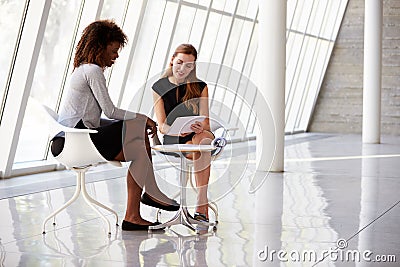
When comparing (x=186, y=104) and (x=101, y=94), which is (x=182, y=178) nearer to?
(x=186, y=104)

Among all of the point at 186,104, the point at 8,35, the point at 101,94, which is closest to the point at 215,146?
the point at 186,104

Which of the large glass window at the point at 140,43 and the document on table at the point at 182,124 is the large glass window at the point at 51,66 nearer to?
the large glass window at the point at 140,43

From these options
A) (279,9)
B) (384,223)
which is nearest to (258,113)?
(384,223)

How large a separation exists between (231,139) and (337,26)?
1552 cm

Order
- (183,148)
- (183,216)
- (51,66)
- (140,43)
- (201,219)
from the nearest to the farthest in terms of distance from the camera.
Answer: (183,148) < (183,216) < (201,219) < (51,66) < (140,43)

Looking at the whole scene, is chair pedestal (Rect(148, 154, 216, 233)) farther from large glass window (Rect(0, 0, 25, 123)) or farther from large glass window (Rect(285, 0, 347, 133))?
large glass window (Rect(285, 0, 347, 133))

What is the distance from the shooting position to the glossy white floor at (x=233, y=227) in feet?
15.6

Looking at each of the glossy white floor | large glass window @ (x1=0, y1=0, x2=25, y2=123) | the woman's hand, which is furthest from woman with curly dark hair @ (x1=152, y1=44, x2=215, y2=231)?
large glass window @ (x1=0, y1=0, x2=25, y2=123)

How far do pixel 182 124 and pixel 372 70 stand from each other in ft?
35.2

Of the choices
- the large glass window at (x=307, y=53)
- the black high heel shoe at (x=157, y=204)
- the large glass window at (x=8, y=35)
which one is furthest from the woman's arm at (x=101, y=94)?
the large glass window at (x=307, y=53)

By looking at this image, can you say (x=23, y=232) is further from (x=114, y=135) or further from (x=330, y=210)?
(x=330, y=210)

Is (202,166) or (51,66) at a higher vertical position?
(51,66)

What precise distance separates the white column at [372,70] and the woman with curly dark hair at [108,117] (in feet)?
34.2

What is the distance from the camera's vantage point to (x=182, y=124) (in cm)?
539
